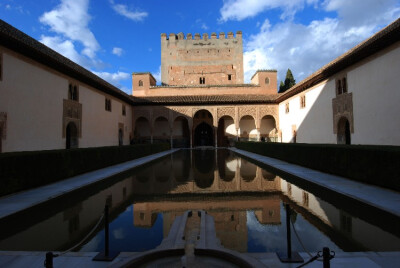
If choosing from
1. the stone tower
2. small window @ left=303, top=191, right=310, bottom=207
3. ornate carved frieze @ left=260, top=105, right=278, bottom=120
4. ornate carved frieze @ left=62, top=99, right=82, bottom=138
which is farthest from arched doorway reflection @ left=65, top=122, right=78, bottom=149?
the stone tower

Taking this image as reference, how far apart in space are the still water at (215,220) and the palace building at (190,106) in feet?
19.7

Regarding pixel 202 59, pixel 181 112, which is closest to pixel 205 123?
pixel 181 112

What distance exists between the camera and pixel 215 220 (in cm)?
375

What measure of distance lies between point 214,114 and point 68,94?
14076 millimetres

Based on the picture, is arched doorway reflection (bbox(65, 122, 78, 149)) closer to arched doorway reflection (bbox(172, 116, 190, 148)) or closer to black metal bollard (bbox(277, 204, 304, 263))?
black metal bollard (bbox(277, 204, 304, 263))

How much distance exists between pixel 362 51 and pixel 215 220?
10460mm

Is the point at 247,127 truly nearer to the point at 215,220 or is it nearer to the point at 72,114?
the point at 72,114

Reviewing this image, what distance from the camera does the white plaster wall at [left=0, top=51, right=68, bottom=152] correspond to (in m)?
8.59

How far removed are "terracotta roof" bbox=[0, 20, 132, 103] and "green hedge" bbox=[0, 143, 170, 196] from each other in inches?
174

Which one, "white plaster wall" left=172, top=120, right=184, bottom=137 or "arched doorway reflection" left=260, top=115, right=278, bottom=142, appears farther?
"white plaster wall" left=172, top=120, right=184, bottom=137

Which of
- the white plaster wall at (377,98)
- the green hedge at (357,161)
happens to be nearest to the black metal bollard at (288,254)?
the green hedge at (357,161)

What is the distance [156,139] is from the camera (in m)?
25.5

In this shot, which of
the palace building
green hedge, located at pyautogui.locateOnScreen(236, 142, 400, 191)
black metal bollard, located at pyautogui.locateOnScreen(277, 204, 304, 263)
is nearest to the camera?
black metal bollard, located at pyautogui.locateOnScreen(277, 204, 304, 263)

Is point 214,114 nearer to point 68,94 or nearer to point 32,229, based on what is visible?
point 68,94
